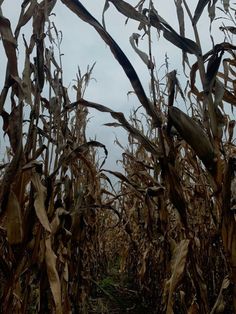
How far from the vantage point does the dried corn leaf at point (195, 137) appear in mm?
1163

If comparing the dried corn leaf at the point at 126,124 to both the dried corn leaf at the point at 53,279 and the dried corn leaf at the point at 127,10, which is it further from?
the dried corn leaf at the point at 53,279

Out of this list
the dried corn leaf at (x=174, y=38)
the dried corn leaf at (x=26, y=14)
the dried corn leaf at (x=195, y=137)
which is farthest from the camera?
the dried corn leaf at (x=26, y=14)

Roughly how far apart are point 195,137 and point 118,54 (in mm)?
342

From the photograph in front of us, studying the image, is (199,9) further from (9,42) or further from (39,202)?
(39,202)

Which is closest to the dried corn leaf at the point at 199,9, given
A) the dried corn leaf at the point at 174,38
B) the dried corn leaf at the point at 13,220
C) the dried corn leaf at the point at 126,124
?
the dried corn leaf at the point at 174,38

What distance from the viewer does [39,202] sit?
1.29 m

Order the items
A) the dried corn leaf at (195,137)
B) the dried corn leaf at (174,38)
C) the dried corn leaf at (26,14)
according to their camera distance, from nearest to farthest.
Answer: the dried corn leaf at (195,137)
the dried corn leaf at (174,38)
the dried corn leaf at (26,14)

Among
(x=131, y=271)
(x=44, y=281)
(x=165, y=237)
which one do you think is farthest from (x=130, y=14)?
(x=131, y=271)

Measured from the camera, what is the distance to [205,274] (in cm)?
254

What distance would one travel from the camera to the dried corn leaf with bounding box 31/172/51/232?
1.23 m

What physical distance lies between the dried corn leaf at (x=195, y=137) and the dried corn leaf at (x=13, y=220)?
53 cm

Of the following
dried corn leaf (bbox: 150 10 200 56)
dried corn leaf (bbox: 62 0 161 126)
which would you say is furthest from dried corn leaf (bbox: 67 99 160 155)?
dried corn leaf (bbox: 150 10 200 56)

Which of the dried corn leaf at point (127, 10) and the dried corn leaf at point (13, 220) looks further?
the dried corn leaf at point (127, 10)

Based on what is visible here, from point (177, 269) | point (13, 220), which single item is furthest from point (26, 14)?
point (177, 269)
